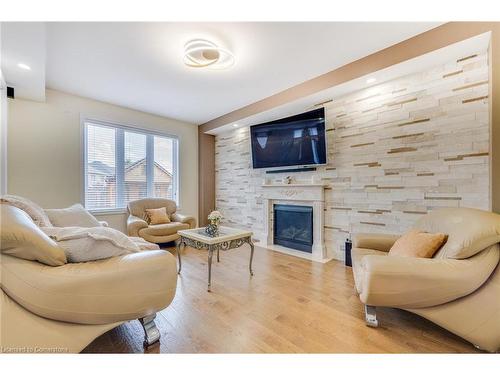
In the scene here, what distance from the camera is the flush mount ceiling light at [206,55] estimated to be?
82.4 inches

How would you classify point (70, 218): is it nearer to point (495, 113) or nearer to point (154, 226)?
point (154, 226)

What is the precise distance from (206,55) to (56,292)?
2.31 m

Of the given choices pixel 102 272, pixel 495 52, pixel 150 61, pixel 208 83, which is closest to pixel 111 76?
pixel 150 61

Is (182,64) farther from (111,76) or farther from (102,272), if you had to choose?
(102,272)

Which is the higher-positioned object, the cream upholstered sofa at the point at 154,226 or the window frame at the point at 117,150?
the window frame at the point at 117,150

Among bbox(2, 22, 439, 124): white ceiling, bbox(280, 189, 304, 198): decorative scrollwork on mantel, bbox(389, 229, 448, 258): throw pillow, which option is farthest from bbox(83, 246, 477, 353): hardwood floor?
bbox(2, 22, 439, 124): white ceiling

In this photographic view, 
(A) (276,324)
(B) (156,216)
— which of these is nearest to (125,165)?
(B) (156,216)

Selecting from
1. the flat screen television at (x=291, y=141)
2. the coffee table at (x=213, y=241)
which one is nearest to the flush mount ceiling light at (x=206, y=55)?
the flat screen television at (x=291, y=141)

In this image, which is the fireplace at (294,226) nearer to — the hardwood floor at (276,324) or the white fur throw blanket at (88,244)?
the hardwood floor at (276,324)

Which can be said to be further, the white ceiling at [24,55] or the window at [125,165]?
the window at [125,165]

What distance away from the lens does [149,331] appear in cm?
139

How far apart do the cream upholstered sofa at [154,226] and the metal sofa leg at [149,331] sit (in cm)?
204

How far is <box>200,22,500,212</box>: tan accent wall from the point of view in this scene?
1776 millimetres

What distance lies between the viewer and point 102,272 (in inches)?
44.5
